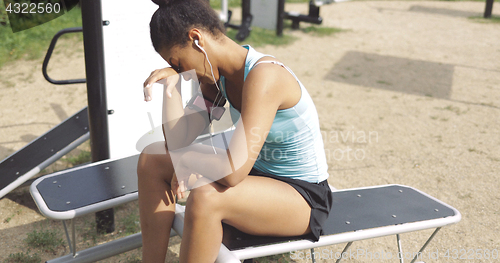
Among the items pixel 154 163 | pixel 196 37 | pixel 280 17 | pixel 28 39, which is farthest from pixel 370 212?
pixel 28 39

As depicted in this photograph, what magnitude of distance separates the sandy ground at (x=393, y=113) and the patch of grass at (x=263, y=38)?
159 millimetres

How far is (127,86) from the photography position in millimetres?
2260

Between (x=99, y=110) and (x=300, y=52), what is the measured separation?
4003mm

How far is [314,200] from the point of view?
157 cm

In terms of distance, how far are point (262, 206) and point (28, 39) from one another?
5.25 metres

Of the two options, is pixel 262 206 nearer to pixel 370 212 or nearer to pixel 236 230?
pixel 236 230

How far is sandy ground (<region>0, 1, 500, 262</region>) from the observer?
99.3 inches

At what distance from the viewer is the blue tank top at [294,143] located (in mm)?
1491

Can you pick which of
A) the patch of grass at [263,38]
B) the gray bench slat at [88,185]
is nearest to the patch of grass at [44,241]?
the gray bench slat at [88,185]

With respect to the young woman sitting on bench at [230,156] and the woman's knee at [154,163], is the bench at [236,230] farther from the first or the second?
the woman's knee at [154,163]

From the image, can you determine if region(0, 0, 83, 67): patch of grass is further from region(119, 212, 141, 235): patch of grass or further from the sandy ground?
region(119, 212, 141, 235): patch of grass

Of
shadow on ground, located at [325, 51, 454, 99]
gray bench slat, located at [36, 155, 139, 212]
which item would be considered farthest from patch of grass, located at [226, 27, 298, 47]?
gray bench slat, located at [36, 155, 139, 212]

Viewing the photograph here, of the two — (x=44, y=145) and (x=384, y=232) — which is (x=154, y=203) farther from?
(x=44, y=145)

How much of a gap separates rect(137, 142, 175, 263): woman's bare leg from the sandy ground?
0.59 metres
